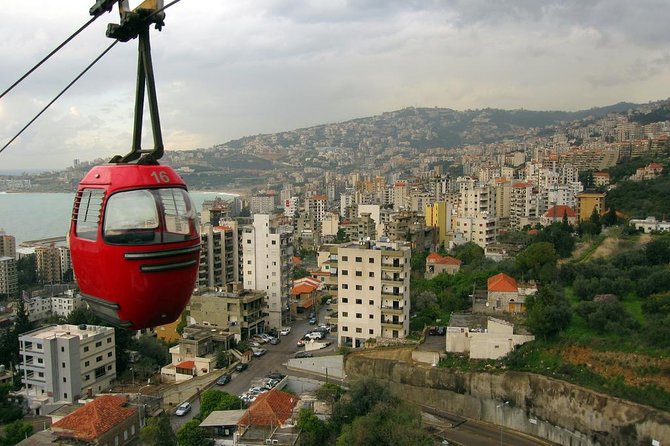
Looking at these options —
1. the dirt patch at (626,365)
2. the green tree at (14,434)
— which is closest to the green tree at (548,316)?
the dirt patch at (626,365)

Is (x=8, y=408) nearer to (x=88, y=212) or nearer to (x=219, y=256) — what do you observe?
(x=219, y=256)

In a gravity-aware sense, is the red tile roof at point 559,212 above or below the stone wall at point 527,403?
above

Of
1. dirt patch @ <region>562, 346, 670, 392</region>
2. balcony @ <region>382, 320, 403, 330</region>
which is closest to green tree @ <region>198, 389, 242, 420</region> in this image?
balcony @ <region>382, 320, 403, 330</region>

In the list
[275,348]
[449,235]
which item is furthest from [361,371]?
[449,235]

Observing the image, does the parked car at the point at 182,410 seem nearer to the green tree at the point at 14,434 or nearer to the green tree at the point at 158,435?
the green tree at the point at 158,435

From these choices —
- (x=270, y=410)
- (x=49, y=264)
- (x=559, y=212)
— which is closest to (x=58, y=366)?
(x=270, y=410)
